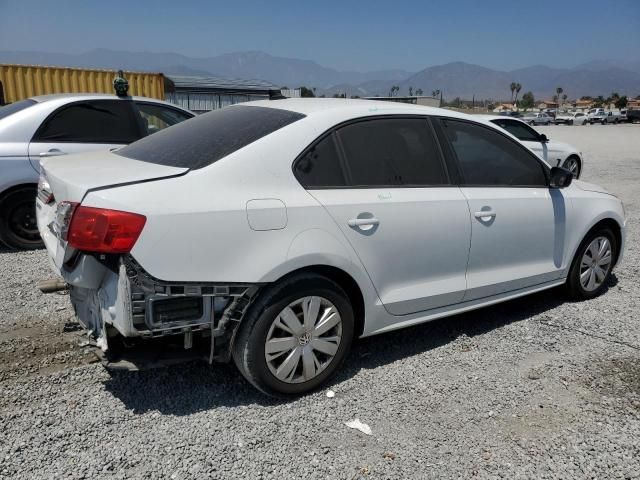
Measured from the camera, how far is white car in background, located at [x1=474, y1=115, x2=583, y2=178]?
1186cm

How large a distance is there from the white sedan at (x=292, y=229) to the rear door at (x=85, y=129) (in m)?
2.71

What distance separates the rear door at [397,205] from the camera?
3.25 meters

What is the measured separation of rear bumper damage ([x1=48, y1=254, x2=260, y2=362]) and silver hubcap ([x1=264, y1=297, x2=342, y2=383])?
9.6 inches

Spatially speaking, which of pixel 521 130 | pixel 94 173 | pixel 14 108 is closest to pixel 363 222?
pixel 94 173

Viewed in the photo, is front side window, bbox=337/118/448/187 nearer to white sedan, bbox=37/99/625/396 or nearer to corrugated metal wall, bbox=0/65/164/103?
white sedan, bbox=37/99/625/396

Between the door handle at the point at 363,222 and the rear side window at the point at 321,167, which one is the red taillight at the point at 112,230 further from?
the door handle at the point at 363,222

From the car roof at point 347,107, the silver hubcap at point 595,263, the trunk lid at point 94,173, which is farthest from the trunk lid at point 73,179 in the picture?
the silver hubcap at point 595,263

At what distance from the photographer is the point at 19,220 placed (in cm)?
609

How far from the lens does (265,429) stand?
9.77 feet

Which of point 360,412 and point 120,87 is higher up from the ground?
point 120,87

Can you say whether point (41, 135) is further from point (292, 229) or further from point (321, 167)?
point (292, 229)

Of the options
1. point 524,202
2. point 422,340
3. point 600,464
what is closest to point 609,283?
point 524,202

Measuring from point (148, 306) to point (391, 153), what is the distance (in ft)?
5.91

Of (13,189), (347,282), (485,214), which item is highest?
(485,214)
